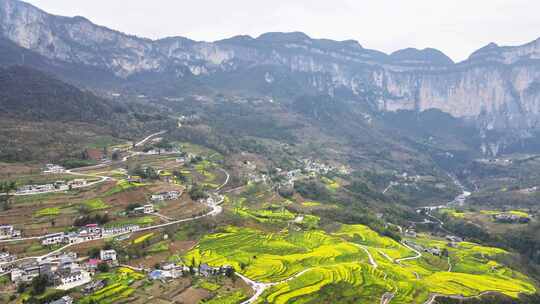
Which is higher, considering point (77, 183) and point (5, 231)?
point (77, 183)

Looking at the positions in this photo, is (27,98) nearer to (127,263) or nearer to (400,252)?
(127,263)

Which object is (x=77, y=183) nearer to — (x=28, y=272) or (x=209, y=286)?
(x=28, y=272)

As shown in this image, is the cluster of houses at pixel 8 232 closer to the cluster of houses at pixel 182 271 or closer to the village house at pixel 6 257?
the village house at pixel 6 257

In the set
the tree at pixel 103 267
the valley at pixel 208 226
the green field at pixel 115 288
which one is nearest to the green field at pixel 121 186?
the valley at pixel 208 226

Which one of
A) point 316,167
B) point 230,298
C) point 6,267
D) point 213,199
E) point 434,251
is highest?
point 6,267

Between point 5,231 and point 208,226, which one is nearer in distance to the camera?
point 5,231

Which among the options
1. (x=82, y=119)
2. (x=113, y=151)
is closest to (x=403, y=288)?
(x=113, y=151)

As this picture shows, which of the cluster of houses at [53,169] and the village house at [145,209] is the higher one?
the cluster of houses at [53,169]

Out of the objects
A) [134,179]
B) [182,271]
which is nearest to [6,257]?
[182,271]
